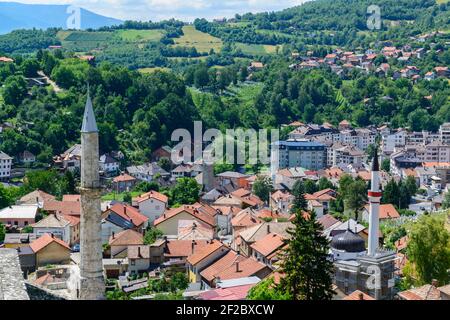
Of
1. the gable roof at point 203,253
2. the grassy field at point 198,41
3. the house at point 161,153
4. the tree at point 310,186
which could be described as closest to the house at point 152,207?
the gable roof at point 203,253

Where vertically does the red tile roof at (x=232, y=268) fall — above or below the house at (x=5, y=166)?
below

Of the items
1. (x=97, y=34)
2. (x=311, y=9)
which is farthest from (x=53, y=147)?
(x=311, y=9)

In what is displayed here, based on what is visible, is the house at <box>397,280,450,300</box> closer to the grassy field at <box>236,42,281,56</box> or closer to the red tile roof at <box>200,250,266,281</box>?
the red tile roof at <box>200,250,266,281</box>

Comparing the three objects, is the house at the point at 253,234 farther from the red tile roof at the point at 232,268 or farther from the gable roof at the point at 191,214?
the gable roof at the point at 191,214

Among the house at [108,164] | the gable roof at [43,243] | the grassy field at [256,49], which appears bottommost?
the gable roof at [43,243]

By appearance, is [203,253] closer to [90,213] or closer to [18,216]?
[90,213]
